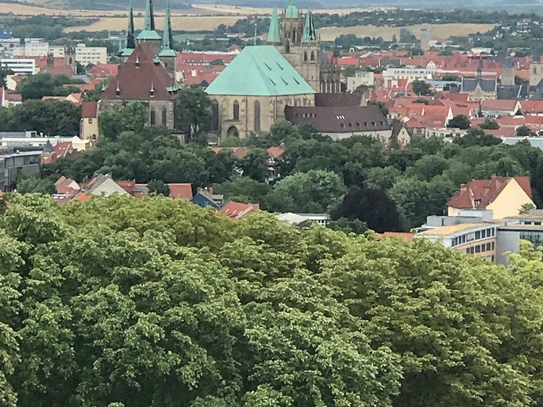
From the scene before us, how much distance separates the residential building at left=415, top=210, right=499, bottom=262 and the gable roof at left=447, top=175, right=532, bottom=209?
6.84 metres

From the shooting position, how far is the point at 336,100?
13725cm

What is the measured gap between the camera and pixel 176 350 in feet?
105

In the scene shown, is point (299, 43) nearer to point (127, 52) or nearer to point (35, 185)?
point (127, 52)

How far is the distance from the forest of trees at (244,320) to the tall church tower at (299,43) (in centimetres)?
10018

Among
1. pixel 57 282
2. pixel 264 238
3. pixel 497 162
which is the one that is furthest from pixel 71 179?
pixel 57 282

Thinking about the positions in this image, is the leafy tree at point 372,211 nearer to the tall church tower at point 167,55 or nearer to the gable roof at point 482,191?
the gable roof at point 482,191

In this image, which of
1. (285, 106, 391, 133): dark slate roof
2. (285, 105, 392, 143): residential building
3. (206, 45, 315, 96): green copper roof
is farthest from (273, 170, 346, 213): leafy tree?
(206, 45, 315, 96): green copper roof

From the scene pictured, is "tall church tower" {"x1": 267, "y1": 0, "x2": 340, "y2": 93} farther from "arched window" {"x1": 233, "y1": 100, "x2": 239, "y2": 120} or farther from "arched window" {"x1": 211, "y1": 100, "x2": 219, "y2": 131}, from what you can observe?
"arched window" {"x1": 211, "y1": 100, "x2": 219, "y2": 131}

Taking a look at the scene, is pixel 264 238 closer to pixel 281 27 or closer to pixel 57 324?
pixel 57 324

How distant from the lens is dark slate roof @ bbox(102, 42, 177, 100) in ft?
409

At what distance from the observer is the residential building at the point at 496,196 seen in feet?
277

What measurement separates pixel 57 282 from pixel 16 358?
2.62m

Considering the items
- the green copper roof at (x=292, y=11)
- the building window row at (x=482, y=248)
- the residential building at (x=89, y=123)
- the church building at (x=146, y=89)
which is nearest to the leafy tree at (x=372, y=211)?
the building window row at (x=482, y=248)

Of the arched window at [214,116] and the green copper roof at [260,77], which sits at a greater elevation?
the green copper roof at [260,77]
